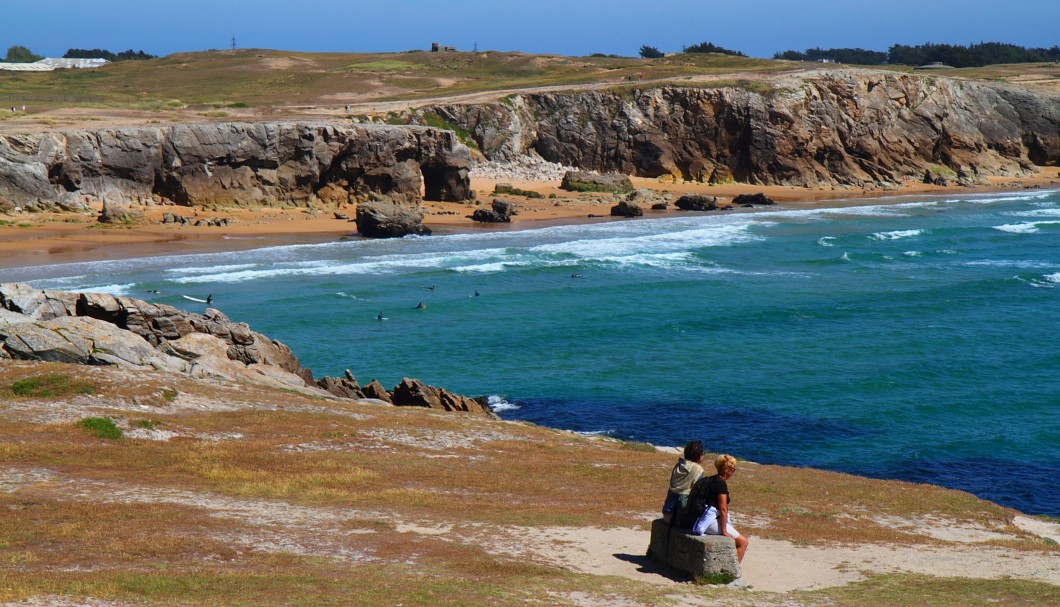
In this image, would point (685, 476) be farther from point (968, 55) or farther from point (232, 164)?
point (968, 55)

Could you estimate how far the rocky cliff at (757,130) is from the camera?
93.5 m

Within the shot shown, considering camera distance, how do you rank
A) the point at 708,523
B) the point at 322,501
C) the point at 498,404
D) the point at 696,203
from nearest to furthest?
the point at 708,523 → the point at 322,501 → the point at 498,404 → the point at 696,203

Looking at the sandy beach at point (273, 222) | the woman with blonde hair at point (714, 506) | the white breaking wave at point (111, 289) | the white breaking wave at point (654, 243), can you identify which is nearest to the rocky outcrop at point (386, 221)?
the sandy beach at point (273, 222)

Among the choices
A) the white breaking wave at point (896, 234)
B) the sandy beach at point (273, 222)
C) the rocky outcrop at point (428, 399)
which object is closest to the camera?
the rocky outcrop at point (428, 399)

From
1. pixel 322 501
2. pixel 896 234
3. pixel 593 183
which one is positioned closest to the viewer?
pixel 322 501

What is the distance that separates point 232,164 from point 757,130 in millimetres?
46825

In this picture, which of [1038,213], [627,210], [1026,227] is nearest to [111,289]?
[627,210]

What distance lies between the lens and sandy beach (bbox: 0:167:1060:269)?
55594 millimetres

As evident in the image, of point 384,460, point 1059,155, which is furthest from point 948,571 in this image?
point 1059,155

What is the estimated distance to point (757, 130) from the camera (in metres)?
95.6

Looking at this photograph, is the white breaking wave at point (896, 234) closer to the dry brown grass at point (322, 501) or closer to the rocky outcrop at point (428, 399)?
the rocky outcrop at point (428, 399)

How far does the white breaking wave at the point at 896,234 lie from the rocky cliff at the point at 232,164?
27098 mm

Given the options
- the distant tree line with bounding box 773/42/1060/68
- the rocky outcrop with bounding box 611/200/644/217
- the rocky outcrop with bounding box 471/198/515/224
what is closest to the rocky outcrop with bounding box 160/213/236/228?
the rocky outcrop with bounding box 471/198/515/224

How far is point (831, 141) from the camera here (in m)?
98.2
